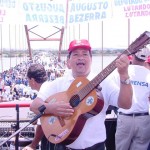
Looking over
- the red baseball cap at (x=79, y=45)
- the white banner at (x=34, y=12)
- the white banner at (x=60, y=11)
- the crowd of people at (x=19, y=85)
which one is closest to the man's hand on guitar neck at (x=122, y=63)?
the red baseball cap at (x=79, y=45)

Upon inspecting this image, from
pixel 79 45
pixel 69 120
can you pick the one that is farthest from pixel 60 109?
pixel 79 45

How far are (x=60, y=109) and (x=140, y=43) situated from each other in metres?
0.73

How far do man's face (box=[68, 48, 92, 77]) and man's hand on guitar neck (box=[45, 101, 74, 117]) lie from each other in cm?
24

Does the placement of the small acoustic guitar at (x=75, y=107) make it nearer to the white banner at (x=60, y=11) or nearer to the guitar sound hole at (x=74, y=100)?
the guitar sound hole at (x=74, y=100)

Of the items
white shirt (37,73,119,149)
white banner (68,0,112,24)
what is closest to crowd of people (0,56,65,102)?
white banner (68,0,112,24)

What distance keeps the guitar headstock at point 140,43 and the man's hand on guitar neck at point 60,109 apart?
592mm

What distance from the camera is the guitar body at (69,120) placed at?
2.57 meters

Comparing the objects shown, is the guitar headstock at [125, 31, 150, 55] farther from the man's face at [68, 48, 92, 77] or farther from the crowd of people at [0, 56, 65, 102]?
the crowd of people at [0, 56, 65, 102]

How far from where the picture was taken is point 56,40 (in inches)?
1026

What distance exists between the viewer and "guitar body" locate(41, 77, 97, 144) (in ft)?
8.45

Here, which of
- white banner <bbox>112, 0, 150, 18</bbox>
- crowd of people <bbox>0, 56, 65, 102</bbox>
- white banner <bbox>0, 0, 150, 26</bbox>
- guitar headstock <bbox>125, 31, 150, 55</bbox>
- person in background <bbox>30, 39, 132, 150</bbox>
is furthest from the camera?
crowd of people <bbox>0, 56, 65, 102</bbox>

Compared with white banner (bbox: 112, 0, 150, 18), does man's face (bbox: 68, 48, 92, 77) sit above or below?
below

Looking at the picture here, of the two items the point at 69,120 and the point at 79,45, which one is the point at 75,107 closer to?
the point at 69,120

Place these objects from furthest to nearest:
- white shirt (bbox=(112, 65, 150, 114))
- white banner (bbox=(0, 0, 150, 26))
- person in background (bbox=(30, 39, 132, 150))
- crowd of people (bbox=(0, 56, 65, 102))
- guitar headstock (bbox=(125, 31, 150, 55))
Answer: crowd of people (bbox=(0, 56, 65, 102))
white banner (bbox=(0, 0, 150, 26))
white shirt (bbox=(112, 65, 150, 114))
person in background (bbox=(30, 39, 132, 150))
guitar headstock (bbox=(125, 31, 150, 55))
